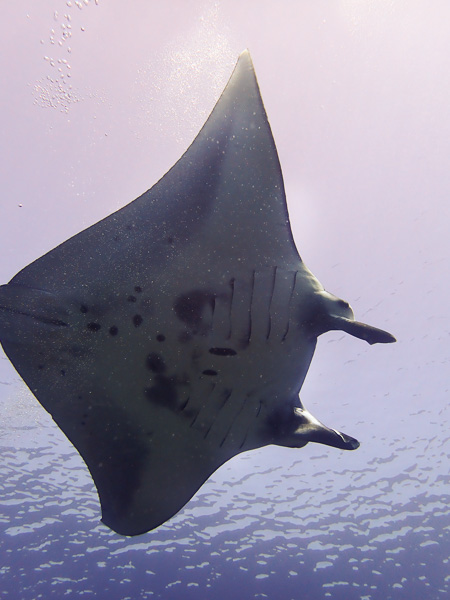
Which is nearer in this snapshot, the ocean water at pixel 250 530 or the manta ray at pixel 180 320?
the manta ray at pixel 180 320

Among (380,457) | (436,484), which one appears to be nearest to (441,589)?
(436,484)

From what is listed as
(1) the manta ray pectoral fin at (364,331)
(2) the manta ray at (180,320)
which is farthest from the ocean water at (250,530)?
(1) the manta ray pectoral fin at (364,331)

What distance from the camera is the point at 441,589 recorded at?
1747 cm

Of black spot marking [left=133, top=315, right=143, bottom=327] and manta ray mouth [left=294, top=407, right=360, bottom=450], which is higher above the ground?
black spot marking [left=133, top=315, right=143, bottom=327]

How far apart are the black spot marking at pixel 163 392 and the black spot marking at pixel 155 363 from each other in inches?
1.6

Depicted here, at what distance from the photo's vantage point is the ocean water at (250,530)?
13.1 m

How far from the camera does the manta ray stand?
214cm

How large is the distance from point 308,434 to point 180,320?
918mm

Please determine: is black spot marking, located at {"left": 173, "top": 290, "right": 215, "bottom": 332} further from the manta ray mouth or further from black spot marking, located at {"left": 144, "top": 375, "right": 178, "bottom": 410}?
the manta ray mouth

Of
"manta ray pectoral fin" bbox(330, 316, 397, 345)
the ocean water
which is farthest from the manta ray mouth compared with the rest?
the ocean water

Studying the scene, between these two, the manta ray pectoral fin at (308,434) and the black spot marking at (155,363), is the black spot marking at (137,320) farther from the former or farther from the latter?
the manta ray pectoral fin at (308,434)

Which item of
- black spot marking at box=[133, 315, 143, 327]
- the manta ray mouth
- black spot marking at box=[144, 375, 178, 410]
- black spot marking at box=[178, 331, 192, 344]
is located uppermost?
black spot marking at box=[133, 315, 143, 327]

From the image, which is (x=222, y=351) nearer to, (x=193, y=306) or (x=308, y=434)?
(x=193, y=306)

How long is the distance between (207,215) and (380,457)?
1316 centimetres
